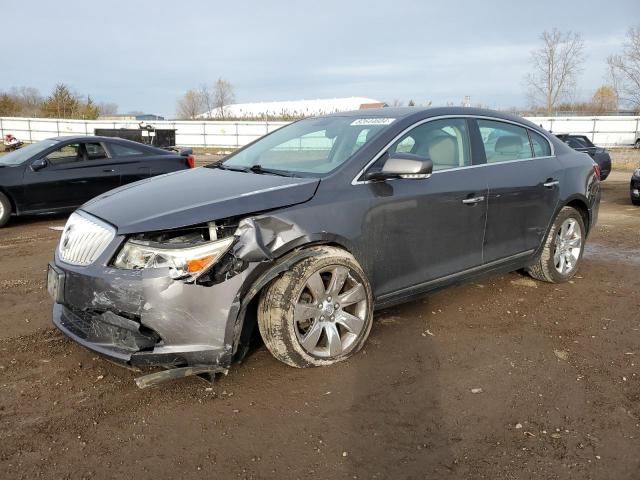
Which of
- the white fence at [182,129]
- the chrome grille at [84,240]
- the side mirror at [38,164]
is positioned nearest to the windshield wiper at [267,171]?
the chrome grille at [84,240]

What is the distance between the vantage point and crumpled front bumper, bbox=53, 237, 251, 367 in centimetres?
281

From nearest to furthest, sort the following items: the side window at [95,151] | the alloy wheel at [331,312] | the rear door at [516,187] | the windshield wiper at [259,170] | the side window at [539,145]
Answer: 1. the alloy wheel at [331,312]
2. the windshield wiper at [259,170]
3. the rear door at [516,187]
4. the side window at [539,145]
5. the side window at [95,151]

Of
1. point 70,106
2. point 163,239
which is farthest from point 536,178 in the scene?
point 70,106

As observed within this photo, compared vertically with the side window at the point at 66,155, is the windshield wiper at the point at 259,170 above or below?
below

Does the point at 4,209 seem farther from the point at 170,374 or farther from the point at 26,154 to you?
the point at 170,374

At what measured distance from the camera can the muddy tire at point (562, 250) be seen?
16.3 ft

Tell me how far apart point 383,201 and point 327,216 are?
1.51 ft

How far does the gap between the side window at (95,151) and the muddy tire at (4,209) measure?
139 cm

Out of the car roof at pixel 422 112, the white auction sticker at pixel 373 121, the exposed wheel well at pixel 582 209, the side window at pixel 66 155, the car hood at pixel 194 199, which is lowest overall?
the exposed wheel well at pixel 582 209

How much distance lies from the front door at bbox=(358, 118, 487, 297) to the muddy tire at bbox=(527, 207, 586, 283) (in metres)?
1.17

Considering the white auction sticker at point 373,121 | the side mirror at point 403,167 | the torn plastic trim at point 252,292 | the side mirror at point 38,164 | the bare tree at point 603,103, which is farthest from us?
the bare tree at point 603,103

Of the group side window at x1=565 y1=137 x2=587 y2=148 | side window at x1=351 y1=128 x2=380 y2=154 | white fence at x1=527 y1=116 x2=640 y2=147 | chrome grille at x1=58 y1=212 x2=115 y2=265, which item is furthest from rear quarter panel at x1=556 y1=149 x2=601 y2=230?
white fence at x1=527 y1=116 x2=640 y2=147

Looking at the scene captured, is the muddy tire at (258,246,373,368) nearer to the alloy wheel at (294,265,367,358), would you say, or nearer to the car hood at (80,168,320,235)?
the alloy wheel at (294,265,367,358)

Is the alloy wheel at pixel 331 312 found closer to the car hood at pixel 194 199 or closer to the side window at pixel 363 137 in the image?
the car hood at pixel 194 199
